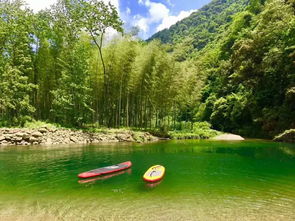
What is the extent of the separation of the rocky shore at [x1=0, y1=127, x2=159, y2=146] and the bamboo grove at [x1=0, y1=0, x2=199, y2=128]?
247 cm

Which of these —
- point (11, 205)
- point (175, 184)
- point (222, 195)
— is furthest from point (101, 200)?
point (222, 195)

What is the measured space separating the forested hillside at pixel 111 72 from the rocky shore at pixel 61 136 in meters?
2.51

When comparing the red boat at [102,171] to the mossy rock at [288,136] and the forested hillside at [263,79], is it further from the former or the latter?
the forested hillside at [263,79]

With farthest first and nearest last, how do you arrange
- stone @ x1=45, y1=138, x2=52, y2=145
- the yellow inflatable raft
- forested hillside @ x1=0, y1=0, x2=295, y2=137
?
forested hillside @ x1=0, y1=0, x2=295, y2=137 → stone @ x1=45, y1=138, x2=52, y2=145 → the yellow inflatable raft

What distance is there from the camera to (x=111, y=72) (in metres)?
26.8

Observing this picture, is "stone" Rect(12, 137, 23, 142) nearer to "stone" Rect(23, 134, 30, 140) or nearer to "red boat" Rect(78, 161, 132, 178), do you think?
"stone" Rect(23, 134, 30, 140)

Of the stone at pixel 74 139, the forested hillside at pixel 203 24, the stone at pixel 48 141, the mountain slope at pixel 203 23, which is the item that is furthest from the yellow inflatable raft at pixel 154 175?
the mountain slope at pixel 203 23

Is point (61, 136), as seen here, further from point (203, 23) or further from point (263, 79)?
point (203, 23)

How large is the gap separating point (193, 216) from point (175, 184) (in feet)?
9.01

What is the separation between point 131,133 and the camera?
913 inches

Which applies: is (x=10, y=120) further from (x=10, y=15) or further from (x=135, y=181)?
→ (x=135, y=181)

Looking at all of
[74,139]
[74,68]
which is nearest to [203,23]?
[74,68]

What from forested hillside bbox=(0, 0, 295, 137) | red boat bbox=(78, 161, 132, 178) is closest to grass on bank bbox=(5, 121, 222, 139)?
forested hillside bbox=(0, 0, 295, 137)

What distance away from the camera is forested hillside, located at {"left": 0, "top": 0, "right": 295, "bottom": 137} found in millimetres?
22297
